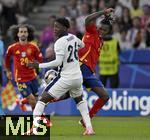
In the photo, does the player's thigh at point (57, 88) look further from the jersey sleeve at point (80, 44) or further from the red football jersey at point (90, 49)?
the red football jersey at point (90, 49)

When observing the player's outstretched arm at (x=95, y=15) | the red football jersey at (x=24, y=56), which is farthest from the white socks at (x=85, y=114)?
the red football jersey at (x=24, y=56)

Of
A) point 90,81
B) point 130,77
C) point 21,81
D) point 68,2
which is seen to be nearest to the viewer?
point 90,81

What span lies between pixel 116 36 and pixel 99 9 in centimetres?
143

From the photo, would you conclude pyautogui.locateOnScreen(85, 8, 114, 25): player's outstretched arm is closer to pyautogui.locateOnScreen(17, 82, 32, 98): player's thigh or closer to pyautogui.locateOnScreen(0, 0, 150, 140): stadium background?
pyautogui.locateOnScreen(17, 82, 32, 98): player's thigh

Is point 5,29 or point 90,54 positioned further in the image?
point 5,29

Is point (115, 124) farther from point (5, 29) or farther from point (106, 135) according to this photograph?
point (5, 29)

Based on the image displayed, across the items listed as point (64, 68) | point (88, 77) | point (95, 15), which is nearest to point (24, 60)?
point (88, 77)

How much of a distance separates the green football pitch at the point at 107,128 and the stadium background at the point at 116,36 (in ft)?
2.21

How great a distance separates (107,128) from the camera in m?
17.5

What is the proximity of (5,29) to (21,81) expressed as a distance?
30.9 ft

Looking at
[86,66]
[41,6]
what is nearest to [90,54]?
[86,66]

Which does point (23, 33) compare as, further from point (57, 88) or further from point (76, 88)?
point (57, 88)

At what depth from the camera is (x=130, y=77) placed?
25281 mm

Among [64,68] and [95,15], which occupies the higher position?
[95,15]
